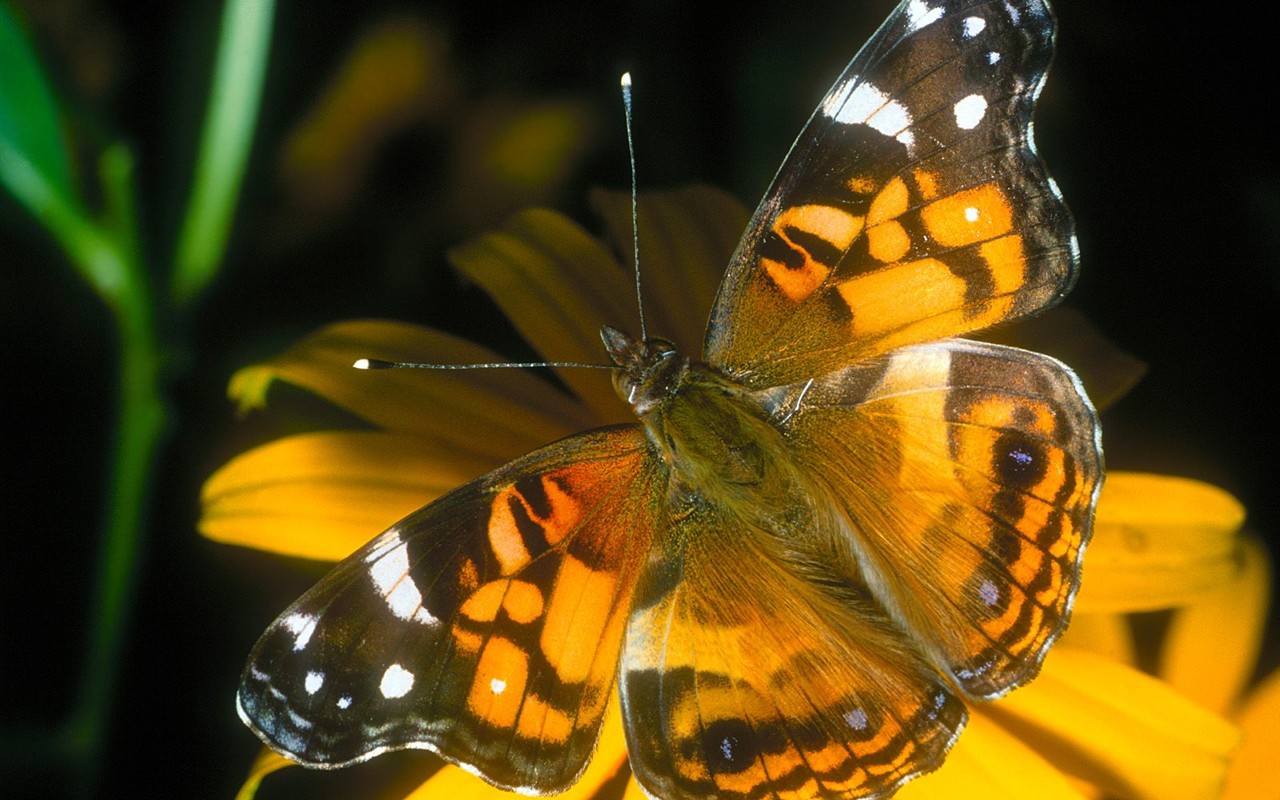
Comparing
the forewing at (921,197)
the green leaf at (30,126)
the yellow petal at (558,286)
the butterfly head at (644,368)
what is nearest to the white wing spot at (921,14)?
the forewing at (921,197)

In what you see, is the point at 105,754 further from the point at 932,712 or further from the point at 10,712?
the point at 932,712

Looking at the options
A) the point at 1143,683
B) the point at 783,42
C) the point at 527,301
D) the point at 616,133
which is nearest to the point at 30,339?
the point at 527,301

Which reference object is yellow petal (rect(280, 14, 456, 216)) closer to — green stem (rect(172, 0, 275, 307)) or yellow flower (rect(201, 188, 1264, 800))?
green stem (rect(172, 0, 275, 307))

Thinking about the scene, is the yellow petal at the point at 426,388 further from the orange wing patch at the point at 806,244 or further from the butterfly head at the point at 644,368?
the orange wing patch at the point at 806,244

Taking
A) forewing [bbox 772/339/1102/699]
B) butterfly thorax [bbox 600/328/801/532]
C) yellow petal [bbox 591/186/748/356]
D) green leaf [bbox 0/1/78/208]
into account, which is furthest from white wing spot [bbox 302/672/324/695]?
green leaf [bbox 0/1/78/208]

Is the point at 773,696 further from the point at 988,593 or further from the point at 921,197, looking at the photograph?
the point at 921,197
